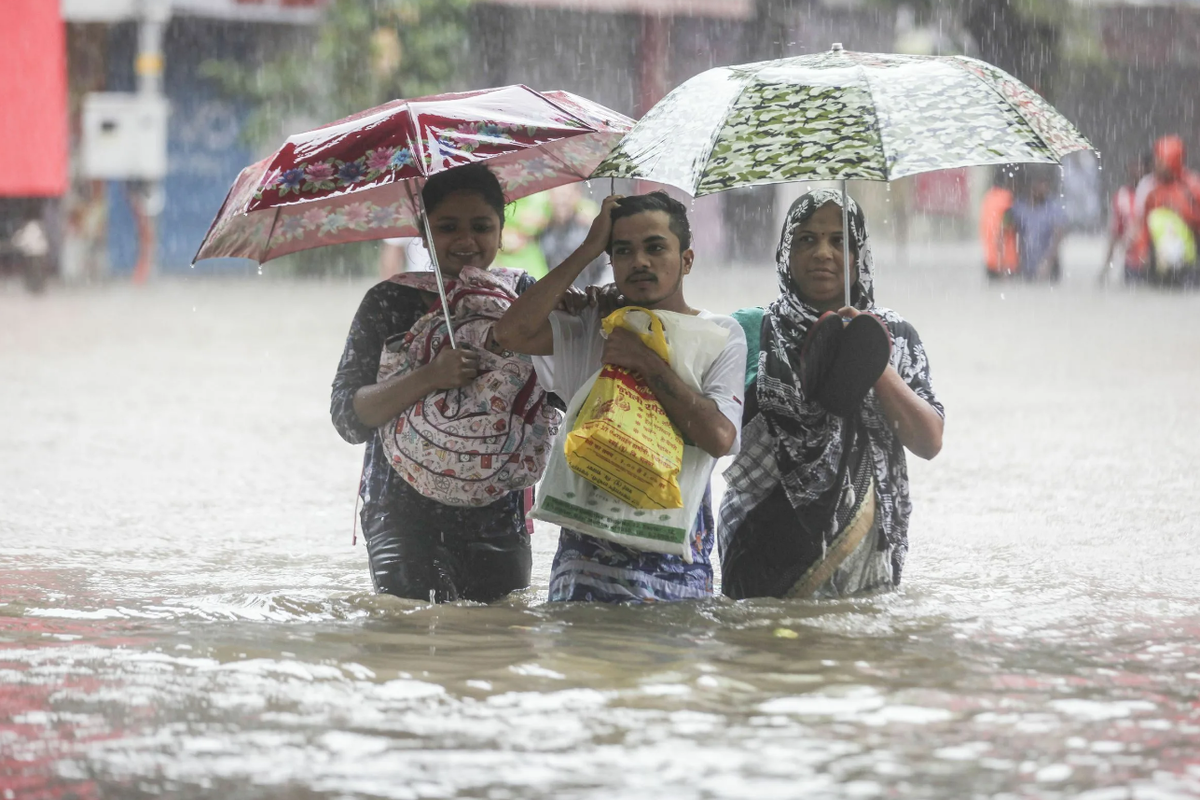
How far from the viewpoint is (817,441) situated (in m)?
4.49

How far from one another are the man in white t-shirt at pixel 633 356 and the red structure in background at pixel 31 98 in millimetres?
18047

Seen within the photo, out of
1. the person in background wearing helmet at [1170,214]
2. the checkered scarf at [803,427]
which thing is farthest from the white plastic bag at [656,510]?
the person in background wearing helmet at [1170,214]

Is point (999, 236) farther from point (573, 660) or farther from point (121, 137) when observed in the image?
point (573, 660)

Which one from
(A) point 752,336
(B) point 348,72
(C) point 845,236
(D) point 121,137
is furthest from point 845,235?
(D) point 121,137

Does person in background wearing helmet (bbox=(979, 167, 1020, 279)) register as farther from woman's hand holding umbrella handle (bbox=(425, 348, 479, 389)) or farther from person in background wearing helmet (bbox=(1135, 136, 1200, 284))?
woman's hand holding umbrella handle (bbox=(425, 348, 479, 389))

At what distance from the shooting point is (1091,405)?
10.6 m

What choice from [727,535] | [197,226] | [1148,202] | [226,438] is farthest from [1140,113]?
[727,535]

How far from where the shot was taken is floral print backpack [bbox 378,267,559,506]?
175 inches

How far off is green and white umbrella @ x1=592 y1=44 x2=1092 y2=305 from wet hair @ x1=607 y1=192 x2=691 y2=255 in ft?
0.18

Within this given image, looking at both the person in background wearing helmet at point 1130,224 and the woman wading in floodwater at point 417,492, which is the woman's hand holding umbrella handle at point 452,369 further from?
the person in background wearing helmet at point 1130,224

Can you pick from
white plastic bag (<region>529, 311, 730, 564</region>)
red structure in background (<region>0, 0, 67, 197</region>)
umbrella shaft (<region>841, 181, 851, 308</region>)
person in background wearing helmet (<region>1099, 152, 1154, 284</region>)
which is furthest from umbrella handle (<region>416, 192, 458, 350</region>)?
red structure in background (<region>0, 0, 67, 197</region>)

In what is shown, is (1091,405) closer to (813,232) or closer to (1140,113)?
(813,232)

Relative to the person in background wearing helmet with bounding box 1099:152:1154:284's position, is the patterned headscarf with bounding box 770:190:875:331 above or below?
below

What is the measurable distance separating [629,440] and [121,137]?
767 inches
